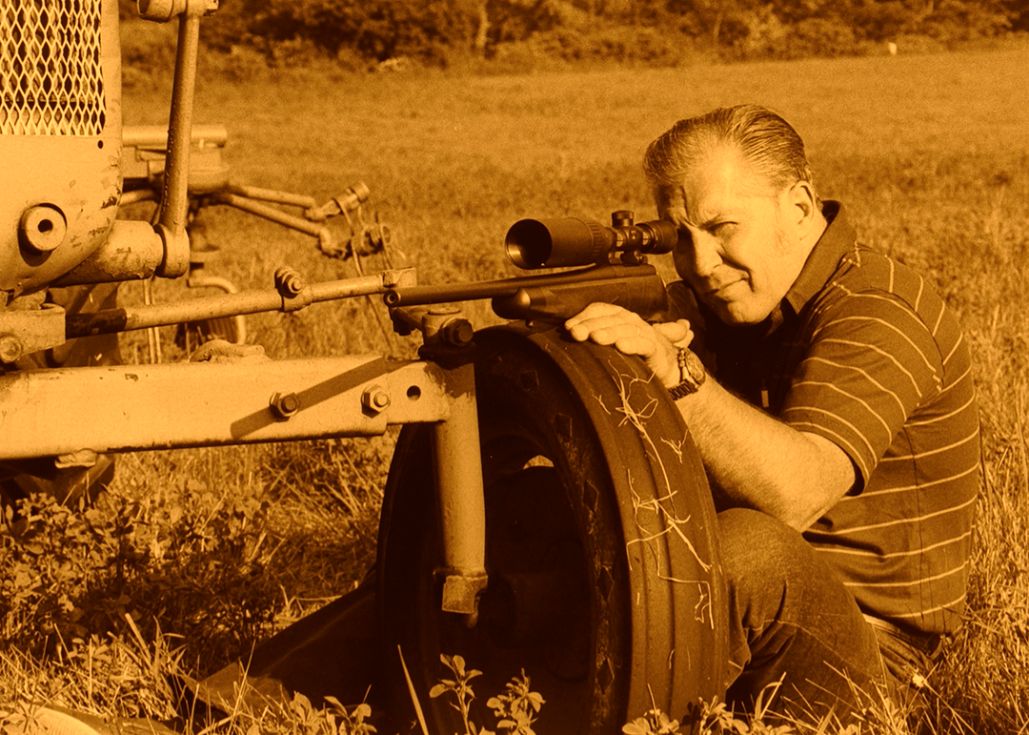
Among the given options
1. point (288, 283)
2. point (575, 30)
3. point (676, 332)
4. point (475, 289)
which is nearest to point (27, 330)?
point (475, 289)

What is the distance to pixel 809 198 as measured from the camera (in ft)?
12.8

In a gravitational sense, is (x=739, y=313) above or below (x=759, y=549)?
above

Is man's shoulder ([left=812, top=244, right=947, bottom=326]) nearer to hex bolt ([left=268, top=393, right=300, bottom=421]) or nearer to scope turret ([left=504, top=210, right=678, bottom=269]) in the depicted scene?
scope turret ([left=504, top=210, right=678, bottom=269])

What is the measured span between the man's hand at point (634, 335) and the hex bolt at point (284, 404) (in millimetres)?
497

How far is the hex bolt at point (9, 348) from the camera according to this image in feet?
9.07

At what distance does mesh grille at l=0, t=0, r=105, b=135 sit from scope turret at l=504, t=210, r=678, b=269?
742 mm

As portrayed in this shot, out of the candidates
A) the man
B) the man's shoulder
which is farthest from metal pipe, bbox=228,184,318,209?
the man's shoulder

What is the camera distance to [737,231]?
3.79 meters

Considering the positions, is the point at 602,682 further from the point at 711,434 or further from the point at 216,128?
the point at 216,128

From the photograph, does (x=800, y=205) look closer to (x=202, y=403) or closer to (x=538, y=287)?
(x=538, y=287)

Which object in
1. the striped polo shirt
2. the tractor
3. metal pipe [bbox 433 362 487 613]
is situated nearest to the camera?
the tractor

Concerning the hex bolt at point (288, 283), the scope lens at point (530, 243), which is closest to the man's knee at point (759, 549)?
the scope lens at point (530, 243)

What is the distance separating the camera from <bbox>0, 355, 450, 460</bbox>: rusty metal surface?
9.23 feet

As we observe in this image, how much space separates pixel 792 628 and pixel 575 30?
133ft
